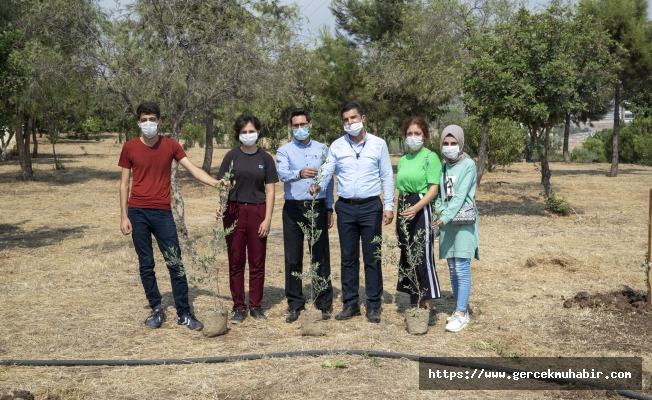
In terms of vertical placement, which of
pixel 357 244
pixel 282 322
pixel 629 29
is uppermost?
pixel 629 29

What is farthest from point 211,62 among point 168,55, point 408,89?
point 408,89

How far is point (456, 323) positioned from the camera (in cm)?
529

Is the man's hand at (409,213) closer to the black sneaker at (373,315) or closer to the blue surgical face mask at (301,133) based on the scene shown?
the black sneaker at (373,315)

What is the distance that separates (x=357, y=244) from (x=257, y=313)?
112 centimetres

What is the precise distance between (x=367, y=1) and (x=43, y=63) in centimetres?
1396

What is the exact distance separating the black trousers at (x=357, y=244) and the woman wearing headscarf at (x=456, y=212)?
55 cm

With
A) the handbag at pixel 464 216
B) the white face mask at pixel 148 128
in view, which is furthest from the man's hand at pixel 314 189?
the white face mask at pixel 148 128

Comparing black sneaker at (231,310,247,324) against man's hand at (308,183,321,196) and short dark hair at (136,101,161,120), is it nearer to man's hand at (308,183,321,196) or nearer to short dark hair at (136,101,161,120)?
man's hand at (308,183,321,196)

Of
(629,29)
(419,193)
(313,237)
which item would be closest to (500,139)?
(629,29)

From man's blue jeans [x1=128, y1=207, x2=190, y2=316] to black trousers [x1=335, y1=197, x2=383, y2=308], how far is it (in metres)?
1.41

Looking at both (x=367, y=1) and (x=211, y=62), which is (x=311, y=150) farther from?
(x=367, y=1)

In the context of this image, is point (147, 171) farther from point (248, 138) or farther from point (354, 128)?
point (354, 128)

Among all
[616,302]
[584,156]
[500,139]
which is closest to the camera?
[616,302]

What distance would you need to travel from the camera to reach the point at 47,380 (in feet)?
13.9
